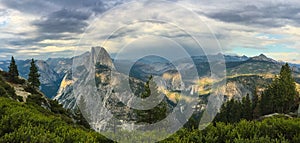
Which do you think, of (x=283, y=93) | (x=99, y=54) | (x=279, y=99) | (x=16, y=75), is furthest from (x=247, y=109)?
(x=99, y=54)

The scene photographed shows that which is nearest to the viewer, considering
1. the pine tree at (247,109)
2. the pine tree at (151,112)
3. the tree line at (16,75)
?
the pine tree at (151,112)

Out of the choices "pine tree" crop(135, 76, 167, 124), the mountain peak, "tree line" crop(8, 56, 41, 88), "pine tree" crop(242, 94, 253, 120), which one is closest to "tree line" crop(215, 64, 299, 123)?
"pine tree" crop(242, 94, 253, 120)

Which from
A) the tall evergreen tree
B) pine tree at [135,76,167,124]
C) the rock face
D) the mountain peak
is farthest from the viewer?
the tall evergreen tree

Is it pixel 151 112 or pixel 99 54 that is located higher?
pixel 99 54

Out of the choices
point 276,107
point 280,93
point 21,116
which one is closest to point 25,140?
point 21,116

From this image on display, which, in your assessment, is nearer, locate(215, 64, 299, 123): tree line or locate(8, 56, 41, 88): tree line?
locate(8, 56, 41, 88): tree line

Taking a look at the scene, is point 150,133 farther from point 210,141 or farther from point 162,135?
point 210,141

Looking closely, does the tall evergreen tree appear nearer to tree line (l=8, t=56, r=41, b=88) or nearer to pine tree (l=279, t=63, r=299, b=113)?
pine tree (l=279, t=63, r=299, b=113)

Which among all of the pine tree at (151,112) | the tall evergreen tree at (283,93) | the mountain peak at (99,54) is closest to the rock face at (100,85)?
the mountain peak at (99,54)

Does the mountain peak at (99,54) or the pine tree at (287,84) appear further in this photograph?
the pine tree at (287,84)

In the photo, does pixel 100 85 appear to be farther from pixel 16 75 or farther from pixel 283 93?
pixel 283 93

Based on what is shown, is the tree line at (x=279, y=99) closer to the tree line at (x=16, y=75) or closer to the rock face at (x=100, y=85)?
the rock face at (x=100, y=85)

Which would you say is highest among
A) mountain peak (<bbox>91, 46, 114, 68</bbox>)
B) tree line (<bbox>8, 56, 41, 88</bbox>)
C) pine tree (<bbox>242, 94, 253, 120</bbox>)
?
mountain peak (<bbox>91, 46, 114, 68</bbox>)
